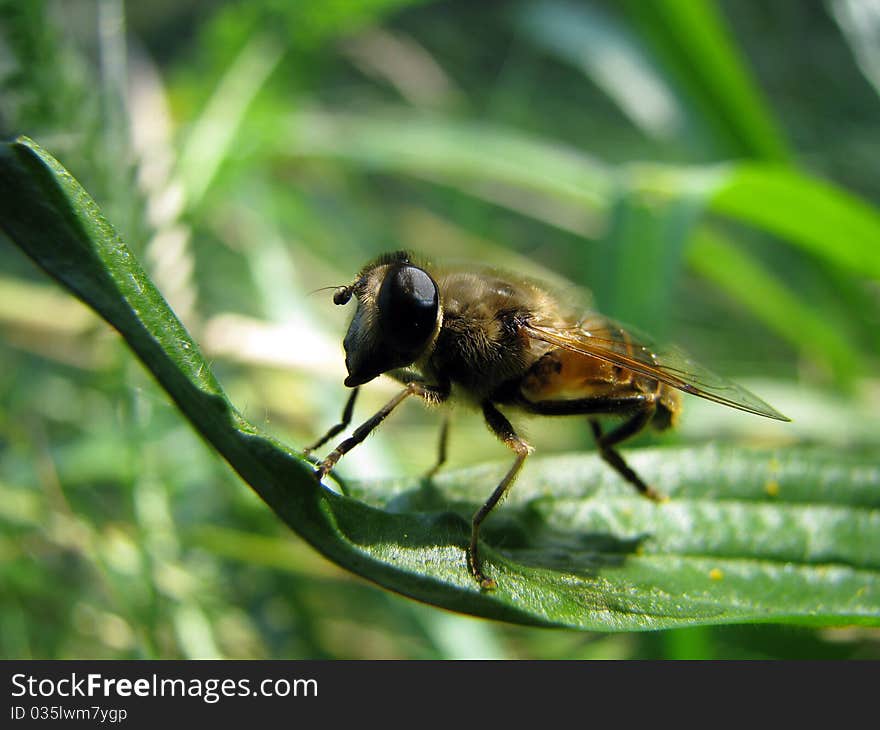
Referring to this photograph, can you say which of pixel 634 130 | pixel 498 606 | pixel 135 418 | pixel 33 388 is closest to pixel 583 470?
pixel 498 606

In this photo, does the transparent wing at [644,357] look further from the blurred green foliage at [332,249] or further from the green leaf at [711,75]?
the green leaf at [711,75]

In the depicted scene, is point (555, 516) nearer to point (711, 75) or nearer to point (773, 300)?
point (773, 300)

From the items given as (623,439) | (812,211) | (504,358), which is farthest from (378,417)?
(812,211)

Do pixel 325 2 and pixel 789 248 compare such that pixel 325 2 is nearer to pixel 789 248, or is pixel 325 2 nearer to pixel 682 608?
pixel 789 248


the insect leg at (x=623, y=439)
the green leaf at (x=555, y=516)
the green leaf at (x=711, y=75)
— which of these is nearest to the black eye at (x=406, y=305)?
the green leaf at (x=555, y=516)

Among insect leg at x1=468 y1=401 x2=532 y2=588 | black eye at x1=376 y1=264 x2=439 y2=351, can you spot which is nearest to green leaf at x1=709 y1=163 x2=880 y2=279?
insect leg at x1=468 y1=401 x2=532 y2=588

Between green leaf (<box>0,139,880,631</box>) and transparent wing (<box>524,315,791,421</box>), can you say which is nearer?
green leaf (<box>0,139,880,631</box>)

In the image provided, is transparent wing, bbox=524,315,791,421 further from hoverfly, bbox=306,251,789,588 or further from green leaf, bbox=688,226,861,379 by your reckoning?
green leaf, bbox=688,226,861,379
